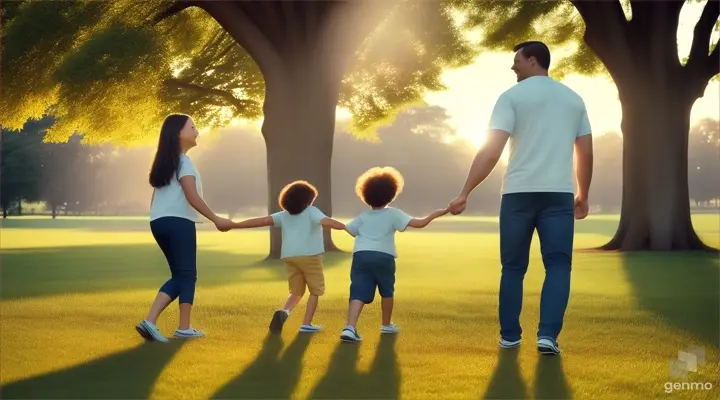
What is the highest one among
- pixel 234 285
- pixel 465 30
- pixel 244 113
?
pixel 465 30

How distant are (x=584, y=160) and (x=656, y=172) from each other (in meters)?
16.8

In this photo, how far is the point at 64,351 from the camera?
7016 mm

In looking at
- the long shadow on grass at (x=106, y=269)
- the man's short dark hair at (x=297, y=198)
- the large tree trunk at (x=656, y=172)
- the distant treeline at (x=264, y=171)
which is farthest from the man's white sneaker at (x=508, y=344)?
the distant treeline at (x=264, y=171)

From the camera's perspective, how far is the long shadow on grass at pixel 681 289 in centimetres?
869

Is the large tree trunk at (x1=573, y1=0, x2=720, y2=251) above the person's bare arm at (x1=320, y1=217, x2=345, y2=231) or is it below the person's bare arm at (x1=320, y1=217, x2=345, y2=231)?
above

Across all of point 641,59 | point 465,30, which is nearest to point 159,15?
point 465,30

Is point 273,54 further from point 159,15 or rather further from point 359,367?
point 359,367

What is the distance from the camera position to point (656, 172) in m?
→ 22.7

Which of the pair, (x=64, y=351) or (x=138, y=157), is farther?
(x=138, y=157)

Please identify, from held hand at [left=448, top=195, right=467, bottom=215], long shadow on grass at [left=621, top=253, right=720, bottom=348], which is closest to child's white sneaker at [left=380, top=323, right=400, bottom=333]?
held hand at [left=448, top=195, right=467, bottom=215]

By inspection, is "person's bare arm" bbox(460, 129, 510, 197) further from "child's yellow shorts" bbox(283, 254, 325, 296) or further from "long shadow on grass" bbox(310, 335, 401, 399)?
"child's yellow shorts" bbox(283, 254, 325, 296)

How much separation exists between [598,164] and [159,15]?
109m

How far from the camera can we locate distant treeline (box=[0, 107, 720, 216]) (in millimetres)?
84188

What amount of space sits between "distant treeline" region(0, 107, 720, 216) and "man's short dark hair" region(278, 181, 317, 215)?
72.0m
